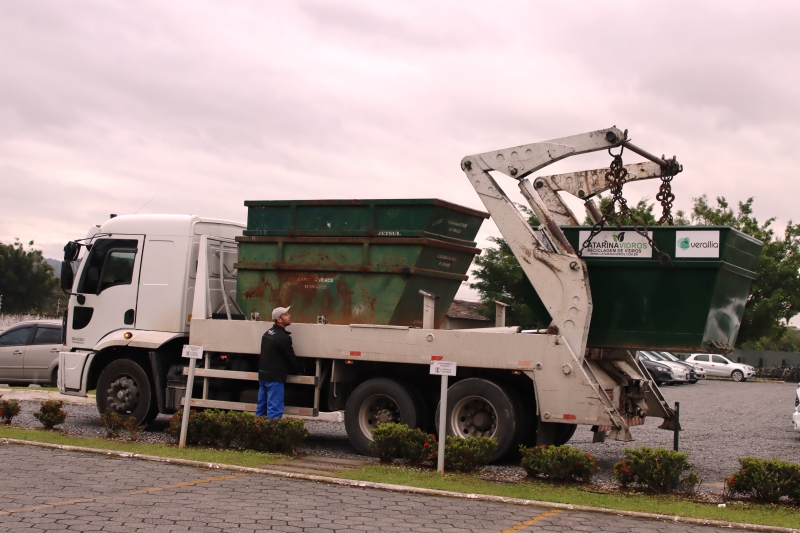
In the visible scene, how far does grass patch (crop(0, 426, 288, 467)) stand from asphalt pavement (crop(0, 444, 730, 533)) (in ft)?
3.13

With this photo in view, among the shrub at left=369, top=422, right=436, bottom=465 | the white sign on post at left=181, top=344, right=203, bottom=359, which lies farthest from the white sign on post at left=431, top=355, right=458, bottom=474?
the white sign on post at left=181, top=344, right=203, bottom=359

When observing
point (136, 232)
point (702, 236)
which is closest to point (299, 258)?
point (136, 232)

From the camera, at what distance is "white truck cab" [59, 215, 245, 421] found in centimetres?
1369

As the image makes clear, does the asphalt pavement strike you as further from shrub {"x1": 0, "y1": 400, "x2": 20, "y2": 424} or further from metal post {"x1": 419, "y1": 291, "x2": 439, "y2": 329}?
shrub {"x1": 0, "y1": 400, "x2": 20, "y2": 424}

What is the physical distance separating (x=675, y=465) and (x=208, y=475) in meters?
4.84

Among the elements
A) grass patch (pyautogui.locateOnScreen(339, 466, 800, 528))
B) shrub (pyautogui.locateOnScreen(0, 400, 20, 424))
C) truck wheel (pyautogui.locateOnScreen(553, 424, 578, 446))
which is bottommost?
grass patch (pyautogui.locateOnScreen(339, 466, 800, 528))

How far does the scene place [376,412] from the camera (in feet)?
39.9

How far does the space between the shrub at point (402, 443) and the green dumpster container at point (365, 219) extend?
2611 mm

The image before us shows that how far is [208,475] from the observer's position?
379 inches

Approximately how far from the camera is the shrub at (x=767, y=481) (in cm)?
868

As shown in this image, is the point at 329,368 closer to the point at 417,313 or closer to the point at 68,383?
the point at 417,313

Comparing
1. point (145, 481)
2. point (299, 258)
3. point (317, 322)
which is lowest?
point (145, 481)

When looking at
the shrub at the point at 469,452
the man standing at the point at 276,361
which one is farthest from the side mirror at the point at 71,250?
the shrub at the point at 469,452

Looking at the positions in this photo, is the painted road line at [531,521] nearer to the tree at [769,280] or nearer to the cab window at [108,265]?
the cab window at [108,265]
